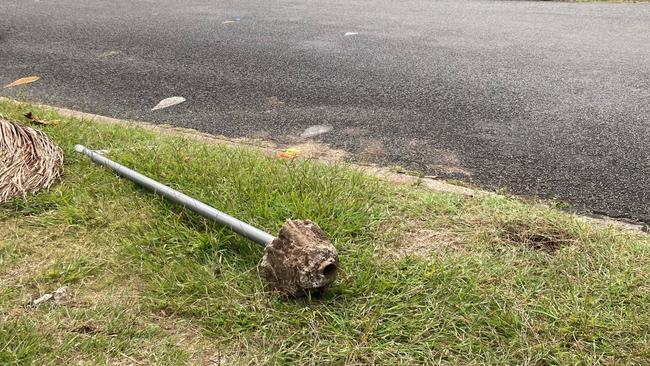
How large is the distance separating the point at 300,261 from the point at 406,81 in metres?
3.28

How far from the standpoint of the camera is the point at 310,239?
6.37 feet

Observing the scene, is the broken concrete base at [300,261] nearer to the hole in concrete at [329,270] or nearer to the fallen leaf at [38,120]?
the hole in concrete at [329,270]

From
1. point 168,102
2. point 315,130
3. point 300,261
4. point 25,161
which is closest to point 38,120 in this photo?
point 25,161

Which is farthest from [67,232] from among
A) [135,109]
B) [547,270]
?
[135,109]

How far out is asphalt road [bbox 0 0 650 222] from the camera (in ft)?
11.1

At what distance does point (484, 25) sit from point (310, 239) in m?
5.97

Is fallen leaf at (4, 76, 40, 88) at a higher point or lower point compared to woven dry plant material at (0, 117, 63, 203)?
lower

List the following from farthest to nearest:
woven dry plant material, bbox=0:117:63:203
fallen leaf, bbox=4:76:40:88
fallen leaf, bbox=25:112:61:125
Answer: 1. fallen leaf, bbox=4:76:40:88
2. fallen leaf, bbox=25:112:61:125
3. woven dry plant material, bbox=0:117:63:203

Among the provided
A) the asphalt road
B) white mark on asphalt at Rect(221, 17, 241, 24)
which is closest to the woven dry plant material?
the asphalt road

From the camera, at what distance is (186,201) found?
2.50 meters

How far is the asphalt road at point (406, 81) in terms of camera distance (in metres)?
3.37

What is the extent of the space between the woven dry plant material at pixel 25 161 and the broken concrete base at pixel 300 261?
55.4 inches

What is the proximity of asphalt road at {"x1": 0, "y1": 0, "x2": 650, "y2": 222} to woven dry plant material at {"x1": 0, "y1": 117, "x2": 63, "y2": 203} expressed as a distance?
1195 millimetres

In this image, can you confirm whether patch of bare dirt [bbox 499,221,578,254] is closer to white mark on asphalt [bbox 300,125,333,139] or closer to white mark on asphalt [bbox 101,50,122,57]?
white mark on asphalt [bbox 300,125,333,139]
